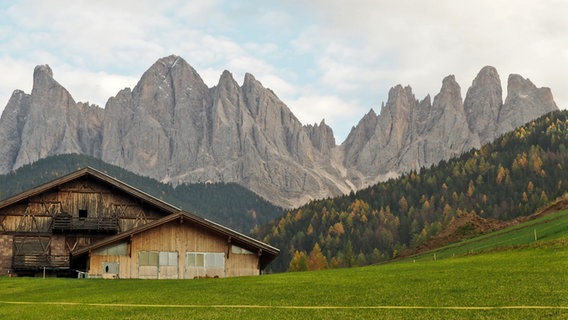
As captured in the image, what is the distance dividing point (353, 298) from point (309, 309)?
2.76 m

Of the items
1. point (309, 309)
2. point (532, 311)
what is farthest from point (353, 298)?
point (532, 311)

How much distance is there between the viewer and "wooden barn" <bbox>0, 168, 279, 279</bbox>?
54.3m

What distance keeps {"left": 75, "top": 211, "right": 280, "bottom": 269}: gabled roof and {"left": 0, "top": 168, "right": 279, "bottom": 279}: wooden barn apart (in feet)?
0.25

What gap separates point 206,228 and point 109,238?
746 cm

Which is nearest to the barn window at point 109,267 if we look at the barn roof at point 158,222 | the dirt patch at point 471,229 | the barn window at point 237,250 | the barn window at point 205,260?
the barn roof at point 158,222

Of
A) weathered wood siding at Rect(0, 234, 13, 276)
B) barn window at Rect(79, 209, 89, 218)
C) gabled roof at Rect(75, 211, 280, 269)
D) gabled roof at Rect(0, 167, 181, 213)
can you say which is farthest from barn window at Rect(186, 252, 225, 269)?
weathered wood siding at Rect(0, 234, 13, 276)

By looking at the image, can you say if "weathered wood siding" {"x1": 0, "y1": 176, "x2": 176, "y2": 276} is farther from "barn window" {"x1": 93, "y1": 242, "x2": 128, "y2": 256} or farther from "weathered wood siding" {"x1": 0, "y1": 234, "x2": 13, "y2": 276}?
"barn window" {"x1": 93, "y1": 242, "x2": 128, "y2": 256}

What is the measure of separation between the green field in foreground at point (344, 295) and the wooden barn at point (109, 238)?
16.0 m

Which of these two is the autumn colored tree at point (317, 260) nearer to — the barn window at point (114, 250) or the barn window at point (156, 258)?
the barn window at point (156, 258)

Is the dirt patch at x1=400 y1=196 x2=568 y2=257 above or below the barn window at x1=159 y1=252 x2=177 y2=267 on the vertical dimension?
above

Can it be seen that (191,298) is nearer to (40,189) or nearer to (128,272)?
(128,272)

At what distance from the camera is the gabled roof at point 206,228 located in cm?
5338

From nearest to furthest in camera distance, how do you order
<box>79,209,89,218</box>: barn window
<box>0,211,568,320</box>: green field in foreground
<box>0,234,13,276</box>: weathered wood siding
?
<box>0,211,568,320</box>: green field in foreground, <box>0,234,13,276</box>: weathered wood siding, <box>79,209,89,218</box>: barn window

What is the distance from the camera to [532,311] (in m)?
20.3
